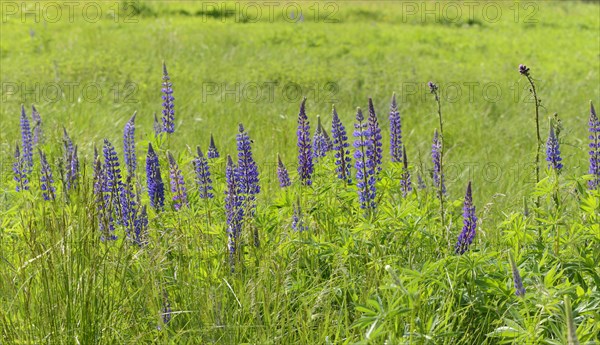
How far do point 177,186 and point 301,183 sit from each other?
0.59m

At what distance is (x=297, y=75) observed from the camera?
440 inches

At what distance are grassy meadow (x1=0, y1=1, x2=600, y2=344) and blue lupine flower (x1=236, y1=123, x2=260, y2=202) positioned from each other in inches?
3.5

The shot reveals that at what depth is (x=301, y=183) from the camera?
3760mm

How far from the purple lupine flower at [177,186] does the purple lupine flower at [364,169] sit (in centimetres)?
82

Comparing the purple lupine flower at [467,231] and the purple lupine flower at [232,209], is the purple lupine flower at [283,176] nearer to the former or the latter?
the purple lupine flower at [232,209]

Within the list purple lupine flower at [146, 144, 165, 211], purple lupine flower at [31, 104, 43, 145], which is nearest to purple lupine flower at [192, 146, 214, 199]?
purple lupine flower at [146, 144, 165, 211]

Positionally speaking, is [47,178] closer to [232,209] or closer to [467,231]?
[232,209]

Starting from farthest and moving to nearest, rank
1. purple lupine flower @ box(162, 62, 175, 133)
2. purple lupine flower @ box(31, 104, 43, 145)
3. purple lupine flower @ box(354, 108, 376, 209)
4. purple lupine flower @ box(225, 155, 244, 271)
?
purple lupine flower @ box(31, 104, 43, 145) < purple lupine flower @ box(162, 62, 175, 133) < purple lupine flower @ box(354, 108, 376, 209) < purple lupine flower @ box(225, 155, 244, 271)

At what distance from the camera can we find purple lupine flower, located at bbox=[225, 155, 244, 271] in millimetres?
3229

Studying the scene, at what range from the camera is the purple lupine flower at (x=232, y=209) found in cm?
323

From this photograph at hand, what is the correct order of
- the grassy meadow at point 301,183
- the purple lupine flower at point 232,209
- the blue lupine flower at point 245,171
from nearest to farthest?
1. the grassy meadow at point 301,183
2. the purple lupine flower at point 232,209
3. the blue lupine flower at point 245,171

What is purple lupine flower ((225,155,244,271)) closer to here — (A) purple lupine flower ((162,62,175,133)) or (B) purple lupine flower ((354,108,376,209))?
(B) purple lupine flower ((354,108,376,209))

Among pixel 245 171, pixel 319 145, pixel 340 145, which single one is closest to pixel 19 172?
pixel 245 171

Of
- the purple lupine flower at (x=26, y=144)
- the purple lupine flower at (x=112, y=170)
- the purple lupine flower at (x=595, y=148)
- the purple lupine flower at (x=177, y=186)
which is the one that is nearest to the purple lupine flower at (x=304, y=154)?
the purple lupine flower at (x=177, y=186)
